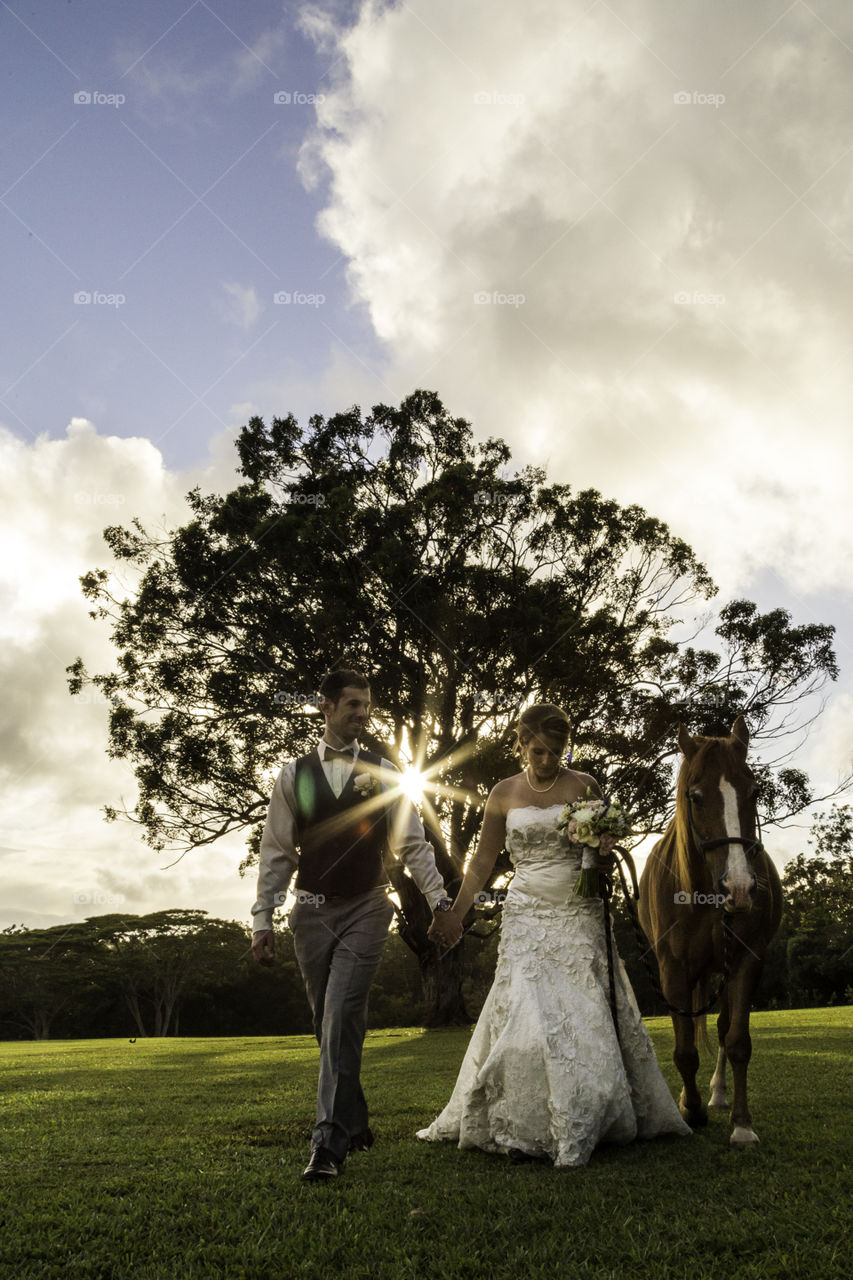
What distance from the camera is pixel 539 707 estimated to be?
19.8 ft

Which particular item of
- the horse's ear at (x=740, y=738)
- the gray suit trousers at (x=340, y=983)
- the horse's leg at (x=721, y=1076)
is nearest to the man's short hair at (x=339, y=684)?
the gray suit trousers at (x=340, y=983)

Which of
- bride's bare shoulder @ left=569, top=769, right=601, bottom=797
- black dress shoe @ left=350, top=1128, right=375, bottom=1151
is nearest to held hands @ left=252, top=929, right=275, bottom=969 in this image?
black dress shoe @ left=350, top=1128, right=375, bottom=1151

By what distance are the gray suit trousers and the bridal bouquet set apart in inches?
49.3

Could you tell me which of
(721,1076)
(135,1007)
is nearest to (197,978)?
(135,1007)

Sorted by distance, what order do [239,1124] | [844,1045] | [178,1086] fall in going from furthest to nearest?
[844,1045], [178,1086], [239,1124]

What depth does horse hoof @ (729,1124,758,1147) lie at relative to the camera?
5.59 metres

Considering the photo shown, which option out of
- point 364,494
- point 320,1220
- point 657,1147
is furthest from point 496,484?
point 320,1220

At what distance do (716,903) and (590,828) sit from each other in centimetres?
135

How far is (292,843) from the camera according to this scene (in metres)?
5.72

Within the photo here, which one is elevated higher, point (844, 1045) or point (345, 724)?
point (345, 724)

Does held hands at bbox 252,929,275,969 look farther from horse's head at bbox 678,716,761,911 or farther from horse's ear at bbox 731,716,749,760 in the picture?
horse's ear at bbox 731,716,749,760

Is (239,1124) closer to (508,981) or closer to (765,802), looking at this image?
(508,981)

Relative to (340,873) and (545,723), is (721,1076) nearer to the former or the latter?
(545,723)

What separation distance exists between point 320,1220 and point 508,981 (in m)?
2.05
